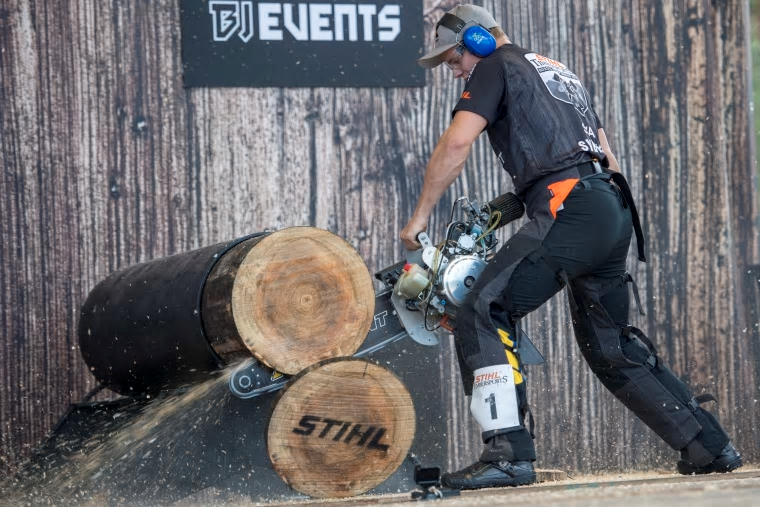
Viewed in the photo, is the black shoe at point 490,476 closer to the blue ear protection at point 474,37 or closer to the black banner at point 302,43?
the blue ear protection at point 474,37

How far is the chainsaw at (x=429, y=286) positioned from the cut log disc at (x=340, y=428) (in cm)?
18

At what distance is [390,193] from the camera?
6.00m

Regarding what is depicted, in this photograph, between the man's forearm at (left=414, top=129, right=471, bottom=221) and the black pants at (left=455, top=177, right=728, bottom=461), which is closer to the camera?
the black pants at (left=455, top=177, right=728, bottom=461)

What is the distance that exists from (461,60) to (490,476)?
1.73 meters

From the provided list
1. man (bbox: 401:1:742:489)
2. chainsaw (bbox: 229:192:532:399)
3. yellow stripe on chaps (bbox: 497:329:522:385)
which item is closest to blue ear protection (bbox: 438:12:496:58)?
man (bbox: 401:1:742:489)

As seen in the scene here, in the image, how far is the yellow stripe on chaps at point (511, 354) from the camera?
13.6 feet

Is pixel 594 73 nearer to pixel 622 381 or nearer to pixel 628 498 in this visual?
pixel 622 381

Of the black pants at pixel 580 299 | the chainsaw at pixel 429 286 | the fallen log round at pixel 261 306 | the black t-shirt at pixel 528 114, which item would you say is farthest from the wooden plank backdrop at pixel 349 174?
the black t-shirt at pixel 528 114

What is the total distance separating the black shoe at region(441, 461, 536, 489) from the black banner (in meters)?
2.62

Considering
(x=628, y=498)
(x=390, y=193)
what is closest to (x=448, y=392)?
(x=390, y=193)

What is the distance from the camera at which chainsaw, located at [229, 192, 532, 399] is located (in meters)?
4.23

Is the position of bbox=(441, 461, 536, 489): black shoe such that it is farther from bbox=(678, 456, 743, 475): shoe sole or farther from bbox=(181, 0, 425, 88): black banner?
bbox=(181, 0, 425, 88): black banner

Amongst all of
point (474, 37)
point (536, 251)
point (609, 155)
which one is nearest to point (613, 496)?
point (536, 251)

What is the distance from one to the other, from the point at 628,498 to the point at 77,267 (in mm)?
3449
